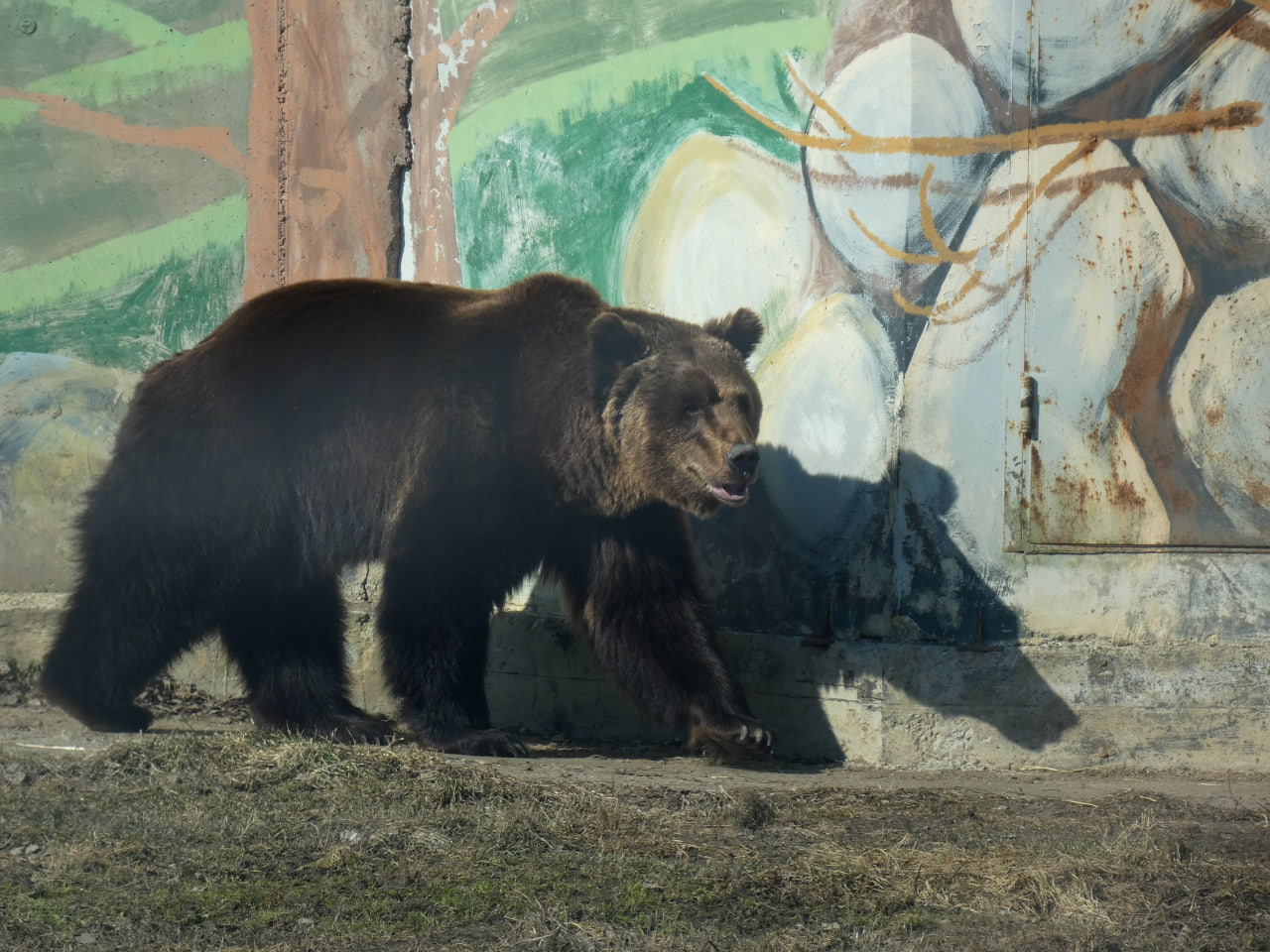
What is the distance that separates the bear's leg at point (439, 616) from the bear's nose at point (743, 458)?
0.97 metres

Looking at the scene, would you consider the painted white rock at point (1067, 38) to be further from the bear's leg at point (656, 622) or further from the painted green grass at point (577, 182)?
the bear's leg at point (656, 622)

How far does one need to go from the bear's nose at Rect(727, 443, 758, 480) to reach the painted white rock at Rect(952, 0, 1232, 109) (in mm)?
1775

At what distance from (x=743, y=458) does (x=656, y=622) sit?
0.77 meters

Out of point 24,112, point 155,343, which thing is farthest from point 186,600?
point 24,112

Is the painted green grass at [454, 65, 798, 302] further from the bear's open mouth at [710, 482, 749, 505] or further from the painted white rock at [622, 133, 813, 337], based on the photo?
the bear's open mouth at [710, 482, 749, 505]

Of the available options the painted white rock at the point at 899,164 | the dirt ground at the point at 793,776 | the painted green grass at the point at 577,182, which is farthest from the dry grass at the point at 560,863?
the painted green grass at the point at 577,182

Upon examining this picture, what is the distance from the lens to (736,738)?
5105 mm

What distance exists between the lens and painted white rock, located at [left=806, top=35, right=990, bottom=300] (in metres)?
5.25

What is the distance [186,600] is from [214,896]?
93.1 inches

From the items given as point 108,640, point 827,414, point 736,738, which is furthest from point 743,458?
point 108,640

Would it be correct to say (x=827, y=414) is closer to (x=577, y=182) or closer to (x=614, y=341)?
(x=614, y=341)

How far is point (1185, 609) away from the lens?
5305 millimetres

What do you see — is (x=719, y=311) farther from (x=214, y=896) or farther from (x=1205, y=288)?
(x=214, y=896)

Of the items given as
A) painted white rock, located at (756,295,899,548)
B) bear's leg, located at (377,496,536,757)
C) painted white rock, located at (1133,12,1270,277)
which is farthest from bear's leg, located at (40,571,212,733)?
painted white rock, located at (1133,12,1270,277)
